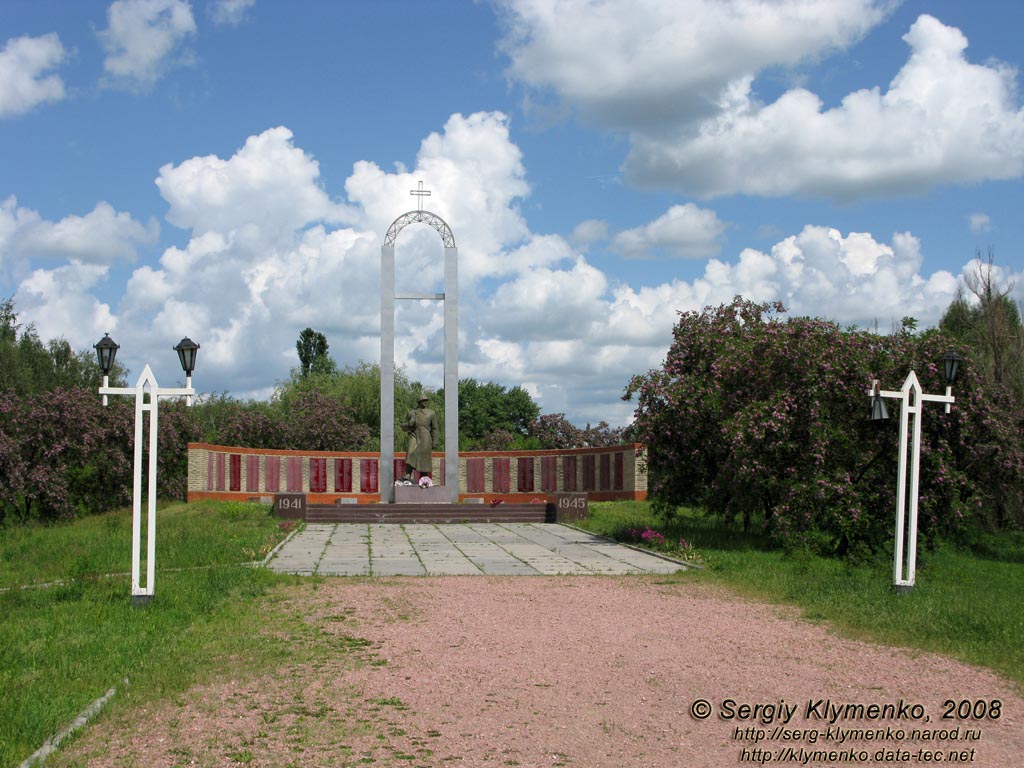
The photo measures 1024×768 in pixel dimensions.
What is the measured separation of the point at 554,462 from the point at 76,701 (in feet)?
82.5

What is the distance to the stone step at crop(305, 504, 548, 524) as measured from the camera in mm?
22172

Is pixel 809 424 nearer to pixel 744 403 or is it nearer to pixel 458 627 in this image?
pixel 744 403

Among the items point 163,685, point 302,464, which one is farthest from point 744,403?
point 302,464

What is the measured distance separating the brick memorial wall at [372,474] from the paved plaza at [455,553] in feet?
25.5

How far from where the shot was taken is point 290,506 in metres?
21.8

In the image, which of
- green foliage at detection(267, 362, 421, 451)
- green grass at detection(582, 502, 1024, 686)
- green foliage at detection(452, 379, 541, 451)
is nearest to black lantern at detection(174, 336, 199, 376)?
green grass at detection(582, 502, 1024, 686)

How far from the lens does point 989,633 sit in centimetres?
776

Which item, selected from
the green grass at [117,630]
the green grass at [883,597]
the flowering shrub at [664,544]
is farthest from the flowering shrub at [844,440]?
the green grass at [117,630]

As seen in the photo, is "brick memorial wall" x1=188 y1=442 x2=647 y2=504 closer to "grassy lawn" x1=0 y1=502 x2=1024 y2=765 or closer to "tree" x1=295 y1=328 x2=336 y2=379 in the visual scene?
"grassy lawn" x1=0 y1=502 x2=1024 y2=765

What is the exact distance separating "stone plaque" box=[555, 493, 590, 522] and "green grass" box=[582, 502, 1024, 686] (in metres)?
5.34

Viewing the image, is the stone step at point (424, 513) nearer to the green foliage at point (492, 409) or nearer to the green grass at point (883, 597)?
the green grass at point (883, 597)

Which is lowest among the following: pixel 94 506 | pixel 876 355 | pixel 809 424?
pixel 94 506

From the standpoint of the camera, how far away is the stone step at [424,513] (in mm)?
22172

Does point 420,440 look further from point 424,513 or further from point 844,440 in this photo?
point 844,440
